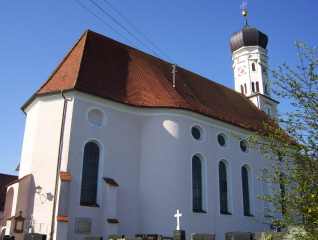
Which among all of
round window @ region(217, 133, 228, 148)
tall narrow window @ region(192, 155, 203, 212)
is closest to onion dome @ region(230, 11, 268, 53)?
round window @ region(217, 133, 228, 148)

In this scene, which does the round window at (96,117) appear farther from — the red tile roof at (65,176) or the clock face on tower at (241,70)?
the clock face on tower at (241,70)

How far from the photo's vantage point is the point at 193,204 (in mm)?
16000

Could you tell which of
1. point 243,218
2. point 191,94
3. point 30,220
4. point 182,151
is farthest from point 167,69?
point 30,220

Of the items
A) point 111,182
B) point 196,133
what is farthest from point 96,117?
point 196,133

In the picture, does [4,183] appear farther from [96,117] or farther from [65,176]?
[65,176]

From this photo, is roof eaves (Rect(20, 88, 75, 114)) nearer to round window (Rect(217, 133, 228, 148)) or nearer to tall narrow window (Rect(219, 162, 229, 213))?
round window (Rect(217, 133, 228, 148))

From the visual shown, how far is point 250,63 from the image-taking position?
92.4 feet

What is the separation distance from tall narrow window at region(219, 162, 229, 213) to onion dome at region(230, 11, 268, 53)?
13.8 metres

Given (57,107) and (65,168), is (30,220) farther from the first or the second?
(57,107)

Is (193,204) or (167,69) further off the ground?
(167,69)

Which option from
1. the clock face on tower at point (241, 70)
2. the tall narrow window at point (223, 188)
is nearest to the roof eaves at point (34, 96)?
the tall narrow window at point (223, 188)

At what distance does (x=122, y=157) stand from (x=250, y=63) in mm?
17038

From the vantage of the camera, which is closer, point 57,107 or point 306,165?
point 306,165

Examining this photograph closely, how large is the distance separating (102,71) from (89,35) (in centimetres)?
270
